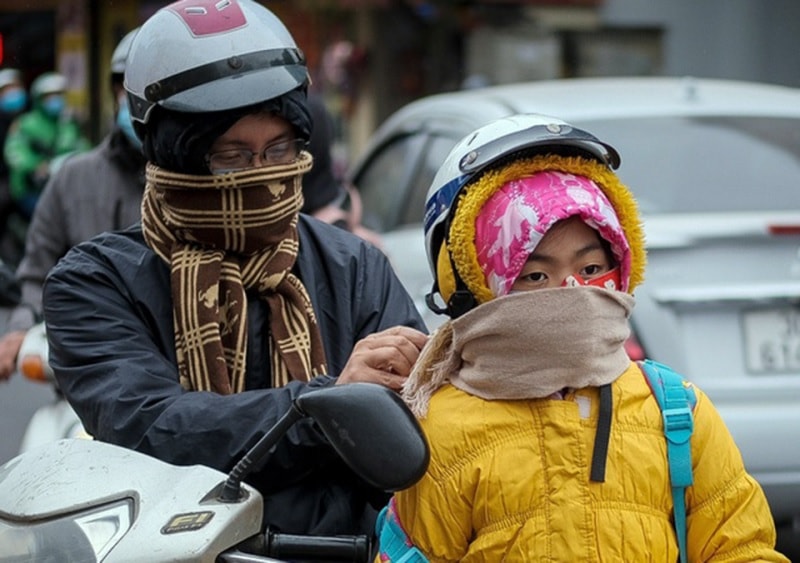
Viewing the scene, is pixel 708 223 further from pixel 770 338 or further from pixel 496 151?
pixel 496 151

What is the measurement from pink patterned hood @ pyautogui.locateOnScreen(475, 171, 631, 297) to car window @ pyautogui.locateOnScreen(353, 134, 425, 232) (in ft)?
14.4

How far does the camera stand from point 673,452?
2344mm

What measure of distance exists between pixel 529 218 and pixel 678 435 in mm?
395

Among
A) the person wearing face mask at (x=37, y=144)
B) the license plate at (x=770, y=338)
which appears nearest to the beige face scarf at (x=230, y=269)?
the license plate at (x=770, y=338)

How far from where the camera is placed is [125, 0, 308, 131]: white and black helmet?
274 cm

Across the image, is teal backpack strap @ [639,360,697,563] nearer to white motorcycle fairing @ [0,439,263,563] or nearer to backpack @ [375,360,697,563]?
backpack @ [375,360,697,563]

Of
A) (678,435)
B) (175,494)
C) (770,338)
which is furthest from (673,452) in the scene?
(770,338)

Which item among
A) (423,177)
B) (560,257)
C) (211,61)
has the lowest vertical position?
(423,177)

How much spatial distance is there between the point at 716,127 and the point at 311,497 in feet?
12.7

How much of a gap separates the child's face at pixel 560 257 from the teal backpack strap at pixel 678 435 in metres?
0.22

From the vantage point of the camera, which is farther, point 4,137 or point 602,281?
point 4,137

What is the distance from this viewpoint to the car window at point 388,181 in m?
6.95

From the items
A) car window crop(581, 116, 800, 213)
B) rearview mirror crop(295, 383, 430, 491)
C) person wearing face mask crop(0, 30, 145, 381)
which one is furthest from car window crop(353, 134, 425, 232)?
rearview mirror crop(295, 383, 430, 491)

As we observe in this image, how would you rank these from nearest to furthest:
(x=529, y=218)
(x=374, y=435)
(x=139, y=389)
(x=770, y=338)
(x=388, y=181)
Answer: (x=374, y=435), (x=529, y=218), (x=139, y=389), (x=770, y=338), (x=388, y=181)
